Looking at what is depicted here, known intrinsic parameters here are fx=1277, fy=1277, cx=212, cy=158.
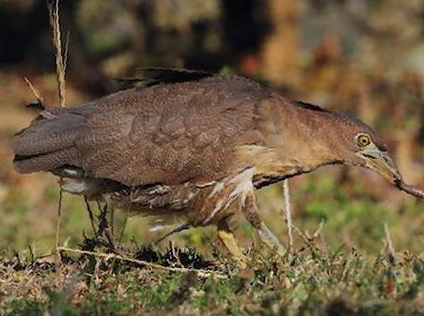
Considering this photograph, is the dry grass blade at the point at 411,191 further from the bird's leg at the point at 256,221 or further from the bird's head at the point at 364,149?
the bird's leg at the point at 256,221

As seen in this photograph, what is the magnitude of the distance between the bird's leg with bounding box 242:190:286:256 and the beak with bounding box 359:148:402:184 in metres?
0.73

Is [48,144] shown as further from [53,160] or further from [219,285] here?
[219,285]

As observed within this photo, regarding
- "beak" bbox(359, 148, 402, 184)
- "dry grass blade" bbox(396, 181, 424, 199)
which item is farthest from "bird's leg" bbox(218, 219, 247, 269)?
"dry grass blade" bbox(396, 181, 424, 199)

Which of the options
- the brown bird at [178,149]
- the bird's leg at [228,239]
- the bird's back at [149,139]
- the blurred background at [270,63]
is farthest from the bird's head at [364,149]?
the blurred background at [270,63]

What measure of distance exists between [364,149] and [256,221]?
0.78 m

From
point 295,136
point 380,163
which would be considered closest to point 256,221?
point 295,136

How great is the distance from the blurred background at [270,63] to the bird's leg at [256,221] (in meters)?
4.25

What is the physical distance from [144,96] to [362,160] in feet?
4.24

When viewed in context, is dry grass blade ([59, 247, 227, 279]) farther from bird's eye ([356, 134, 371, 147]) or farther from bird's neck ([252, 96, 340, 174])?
bird's eye ([356, 134, 371, 147])

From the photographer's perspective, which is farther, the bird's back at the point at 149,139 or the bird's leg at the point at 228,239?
the bird's leg at the point at 228,239

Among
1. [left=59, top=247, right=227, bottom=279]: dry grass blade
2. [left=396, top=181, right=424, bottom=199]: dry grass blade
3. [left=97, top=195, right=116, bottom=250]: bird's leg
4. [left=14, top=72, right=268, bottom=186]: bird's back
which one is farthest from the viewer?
[left=396, top=181, right=424, bottom=199]: dry grass blade

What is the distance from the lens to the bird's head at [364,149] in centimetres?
716

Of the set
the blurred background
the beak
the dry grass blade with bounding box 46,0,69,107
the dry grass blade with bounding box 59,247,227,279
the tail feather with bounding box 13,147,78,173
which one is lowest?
the blurred background

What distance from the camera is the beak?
7242 millimetres
